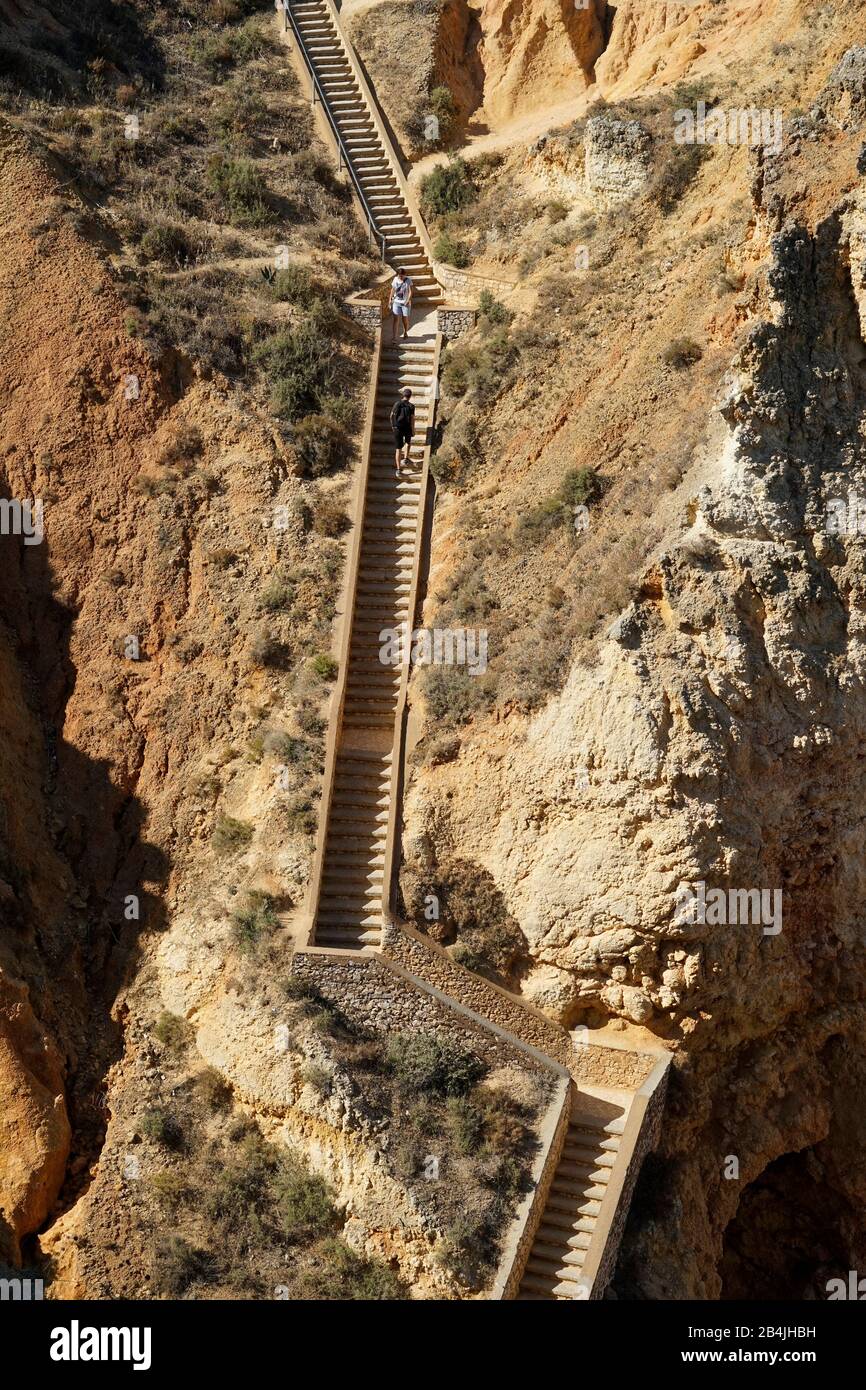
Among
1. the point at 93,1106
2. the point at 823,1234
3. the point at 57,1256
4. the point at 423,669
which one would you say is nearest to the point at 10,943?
the point at 93,1106

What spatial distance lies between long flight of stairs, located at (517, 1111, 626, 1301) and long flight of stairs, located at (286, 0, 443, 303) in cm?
1549

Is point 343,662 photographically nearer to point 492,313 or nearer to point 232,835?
point 232,835

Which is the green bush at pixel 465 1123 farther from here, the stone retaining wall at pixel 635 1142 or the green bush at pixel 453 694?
the green bush at pixel 453 694

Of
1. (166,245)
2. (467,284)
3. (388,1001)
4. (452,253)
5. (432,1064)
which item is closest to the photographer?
(432,1064)

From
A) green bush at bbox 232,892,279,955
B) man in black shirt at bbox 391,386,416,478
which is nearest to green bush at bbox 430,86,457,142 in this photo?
man in black shirt at bbox 391,386,416,478

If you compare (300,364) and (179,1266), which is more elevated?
(300,364)

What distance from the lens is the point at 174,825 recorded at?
1096 inches

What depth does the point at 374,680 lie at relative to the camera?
27734 millimetres

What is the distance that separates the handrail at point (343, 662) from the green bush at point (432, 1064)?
2.08 meters

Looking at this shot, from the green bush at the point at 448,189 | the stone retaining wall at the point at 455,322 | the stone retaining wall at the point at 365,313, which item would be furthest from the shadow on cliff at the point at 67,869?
the green bush at the point at 448,189

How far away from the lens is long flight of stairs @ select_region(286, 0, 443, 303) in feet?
109

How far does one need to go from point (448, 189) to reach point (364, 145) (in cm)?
276

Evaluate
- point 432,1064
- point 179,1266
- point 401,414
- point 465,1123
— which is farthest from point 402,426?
point 179,1266

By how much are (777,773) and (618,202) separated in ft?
37.2
